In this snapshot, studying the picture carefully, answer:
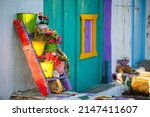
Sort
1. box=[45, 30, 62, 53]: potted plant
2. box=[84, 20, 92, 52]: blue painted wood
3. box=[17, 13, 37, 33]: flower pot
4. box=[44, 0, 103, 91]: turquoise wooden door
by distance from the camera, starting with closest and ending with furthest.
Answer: box=[17, 13, 37, 33]: flower pot, box=[45, 30, 62, 53]: potted plant, box=[44, 0, 103, 91]: turquoise wooden door, box=[84, 20, 92, 52]: blue painted wood

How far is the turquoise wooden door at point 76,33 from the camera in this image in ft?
26.3

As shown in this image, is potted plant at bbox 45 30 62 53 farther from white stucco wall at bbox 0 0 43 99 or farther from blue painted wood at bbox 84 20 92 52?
blue painted wood at bbox 84 20 92 52

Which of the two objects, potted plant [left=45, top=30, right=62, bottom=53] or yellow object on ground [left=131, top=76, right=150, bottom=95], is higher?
potted plant [left=45, top=30, right=62, bottom=53]

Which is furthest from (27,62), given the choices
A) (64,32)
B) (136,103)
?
(136,103)

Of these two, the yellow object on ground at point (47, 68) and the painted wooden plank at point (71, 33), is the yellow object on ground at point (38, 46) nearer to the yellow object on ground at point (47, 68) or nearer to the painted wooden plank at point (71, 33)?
the yellow object on ground at point (47, 68)

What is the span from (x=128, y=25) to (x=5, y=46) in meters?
6.14

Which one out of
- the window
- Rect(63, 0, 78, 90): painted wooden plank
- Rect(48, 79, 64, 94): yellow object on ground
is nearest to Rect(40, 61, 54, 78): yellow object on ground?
Rect(48, 79, 64, 94): yellow object on ground

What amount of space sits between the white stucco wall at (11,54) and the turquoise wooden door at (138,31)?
604 centimetres

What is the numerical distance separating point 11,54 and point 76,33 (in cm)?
236

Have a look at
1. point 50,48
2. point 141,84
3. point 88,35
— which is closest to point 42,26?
point 50,48

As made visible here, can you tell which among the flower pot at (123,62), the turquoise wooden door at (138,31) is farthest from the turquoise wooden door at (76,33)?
the turquoise wooden door at (138,31)

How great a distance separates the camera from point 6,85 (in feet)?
21.8

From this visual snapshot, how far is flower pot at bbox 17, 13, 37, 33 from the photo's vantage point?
666 cm

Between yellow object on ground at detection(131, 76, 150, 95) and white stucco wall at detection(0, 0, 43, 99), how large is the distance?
3.47 metres
